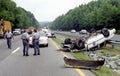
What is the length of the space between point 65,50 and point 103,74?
14.1m

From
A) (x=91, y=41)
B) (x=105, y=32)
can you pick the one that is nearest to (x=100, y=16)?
(x=105, y=32)

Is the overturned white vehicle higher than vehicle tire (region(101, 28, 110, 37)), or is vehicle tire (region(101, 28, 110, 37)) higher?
vehicle tire (region(101, 28, 110, 37))

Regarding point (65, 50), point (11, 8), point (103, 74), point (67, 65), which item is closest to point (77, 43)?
Result: point (65, 50)

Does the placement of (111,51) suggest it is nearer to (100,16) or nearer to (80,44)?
(80,44)

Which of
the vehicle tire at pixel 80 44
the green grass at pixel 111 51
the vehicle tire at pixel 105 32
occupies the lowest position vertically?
the green grass at pixel 111 51

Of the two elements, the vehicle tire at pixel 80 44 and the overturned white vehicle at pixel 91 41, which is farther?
the overturned white vehicle at pixel 91 41

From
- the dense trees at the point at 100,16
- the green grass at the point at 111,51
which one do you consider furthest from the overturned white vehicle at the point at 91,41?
the dense trees at the point at 100,16

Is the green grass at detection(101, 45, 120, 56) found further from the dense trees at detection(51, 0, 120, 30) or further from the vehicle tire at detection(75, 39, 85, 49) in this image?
the dense trees at detection(51, 0, 120, 30)

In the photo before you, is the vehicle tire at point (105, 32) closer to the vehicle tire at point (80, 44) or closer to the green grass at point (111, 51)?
the green grass at point (111, 51)

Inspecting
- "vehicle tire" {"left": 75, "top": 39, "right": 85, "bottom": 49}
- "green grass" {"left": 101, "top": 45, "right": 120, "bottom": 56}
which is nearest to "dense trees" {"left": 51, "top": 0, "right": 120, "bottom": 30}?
"green grass" {"left": 101, "top": 45, "right": 120, "bottom": 56}

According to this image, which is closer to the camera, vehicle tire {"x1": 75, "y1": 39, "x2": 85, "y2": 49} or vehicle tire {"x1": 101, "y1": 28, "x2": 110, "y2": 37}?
vehicle tire {"x1": 75, "y1": 39, "x2": 85, "y2": 49}

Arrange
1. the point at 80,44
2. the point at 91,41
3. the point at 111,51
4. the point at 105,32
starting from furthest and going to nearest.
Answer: the point at 105,32 < the point at 91,41 < the point at 111,51 < the point at 80,44

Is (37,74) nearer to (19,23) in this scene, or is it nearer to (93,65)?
(93,65)

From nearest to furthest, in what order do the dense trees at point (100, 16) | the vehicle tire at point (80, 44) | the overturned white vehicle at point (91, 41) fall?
the vehicle tire at point (80, 44), the overturned white vehicle at point (91, 41), the dense trees at point (100, 16)
